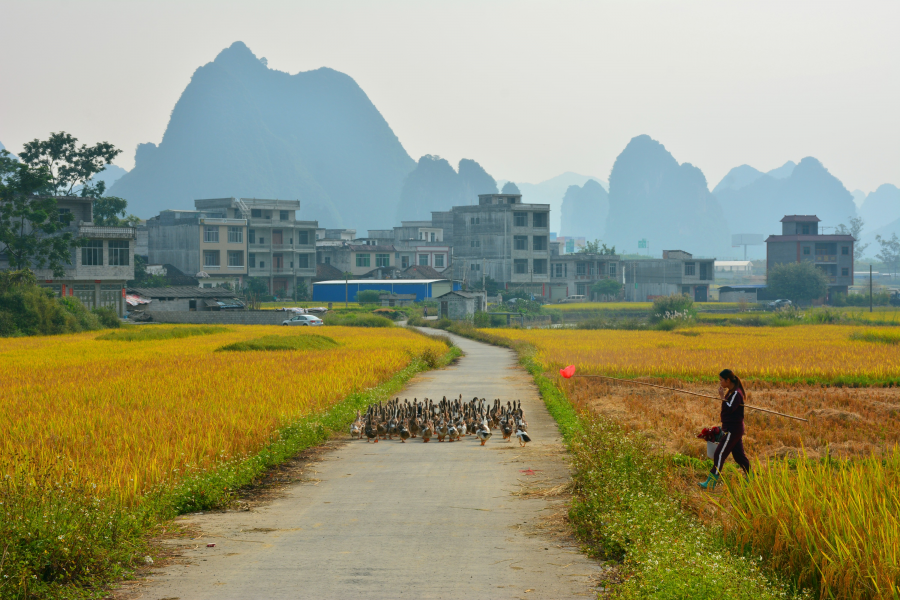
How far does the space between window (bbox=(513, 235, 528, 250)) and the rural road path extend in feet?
254

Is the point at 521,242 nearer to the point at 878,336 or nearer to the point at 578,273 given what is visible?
the point at 578,273

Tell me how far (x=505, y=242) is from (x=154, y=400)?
2931 inches

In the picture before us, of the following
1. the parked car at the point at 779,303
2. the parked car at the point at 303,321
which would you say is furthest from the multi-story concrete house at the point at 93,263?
the parked car at the point at 779,303

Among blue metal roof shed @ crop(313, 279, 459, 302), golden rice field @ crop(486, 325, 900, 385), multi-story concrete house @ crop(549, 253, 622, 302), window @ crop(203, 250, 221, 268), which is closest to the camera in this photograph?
golden rice field @ crop(486, 325, 900, 385)

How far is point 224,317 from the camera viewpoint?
59.2 m

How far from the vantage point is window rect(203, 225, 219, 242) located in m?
86.9

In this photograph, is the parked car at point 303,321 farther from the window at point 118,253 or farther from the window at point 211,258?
the window at point 211,258

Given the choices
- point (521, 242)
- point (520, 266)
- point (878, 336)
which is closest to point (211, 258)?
→ point (520, 266)

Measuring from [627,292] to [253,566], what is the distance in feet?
332

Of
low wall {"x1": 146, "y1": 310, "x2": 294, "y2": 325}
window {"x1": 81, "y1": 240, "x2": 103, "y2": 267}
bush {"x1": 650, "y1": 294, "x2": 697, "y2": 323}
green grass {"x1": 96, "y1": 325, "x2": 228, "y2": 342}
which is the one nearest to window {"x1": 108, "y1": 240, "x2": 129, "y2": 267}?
window {"x1": 81, "y1": 240, "x2": 103, "y2": 267}

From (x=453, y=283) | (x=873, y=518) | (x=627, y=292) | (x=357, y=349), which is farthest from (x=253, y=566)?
(x=627, y=292)

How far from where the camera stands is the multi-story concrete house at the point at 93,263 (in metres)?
57.9

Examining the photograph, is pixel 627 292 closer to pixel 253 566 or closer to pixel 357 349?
pixel 357 349

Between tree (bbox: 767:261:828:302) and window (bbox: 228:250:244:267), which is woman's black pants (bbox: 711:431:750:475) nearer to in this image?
window (bbox: 228:250:244:267)
